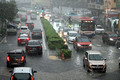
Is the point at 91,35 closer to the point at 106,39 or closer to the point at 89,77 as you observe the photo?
the point at 106,39

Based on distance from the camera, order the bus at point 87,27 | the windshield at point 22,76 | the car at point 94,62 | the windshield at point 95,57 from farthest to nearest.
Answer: the bus at point 87,27 < the windshield at point 95,57 < the car at point 94,62 < the windshield at point 22,76

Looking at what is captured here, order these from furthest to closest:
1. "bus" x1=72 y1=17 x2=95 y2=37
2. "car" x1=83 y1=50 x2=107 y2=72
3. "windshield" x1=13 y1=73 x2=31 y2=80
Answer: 1. "bus" x1=72 y1=17 x2=95 y2=37
2. "car" x1=83 y1=50 x2=107 y2=72
3. "windshield" x1=13 y1=73 x2=31 y2=80

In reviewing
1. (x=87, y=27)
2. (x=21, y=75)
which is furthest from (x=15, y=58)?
(x=87, y=27)

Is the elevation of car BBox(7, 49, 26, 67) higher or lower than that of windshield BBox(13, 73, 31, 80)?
lower

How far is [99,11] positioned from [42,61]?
220ft

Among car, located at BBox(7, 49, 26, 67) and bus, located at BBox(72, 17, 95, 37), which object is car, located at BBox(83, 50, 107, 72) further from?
bus, located at BBox(72, 17, 95, 37)

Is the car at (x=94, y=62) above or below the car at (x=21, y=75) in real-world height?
below

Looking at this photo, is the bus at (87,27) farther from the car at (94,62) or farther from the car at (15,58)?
the car at (15,58)

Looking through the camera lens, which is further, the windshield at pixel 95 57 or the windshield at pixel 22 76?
the windshield at pixel 95 57

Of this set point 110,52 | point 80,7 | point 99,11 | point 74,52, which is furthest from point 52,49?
→ point 80,7

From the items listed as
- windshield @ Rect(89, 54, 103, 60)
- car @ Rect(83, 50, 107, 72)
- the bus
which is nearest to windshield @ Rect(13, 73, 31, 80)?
car @ Rect(83, 50, 107, 72)

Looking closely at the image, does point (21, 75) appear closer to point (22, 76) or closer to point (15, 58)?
point (22, 76)

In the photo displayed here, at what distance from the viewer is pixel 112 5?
263 feet

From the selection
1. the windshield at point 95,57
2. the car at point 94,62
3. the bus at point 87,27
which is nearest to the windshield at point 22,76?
the car at point 94,62
